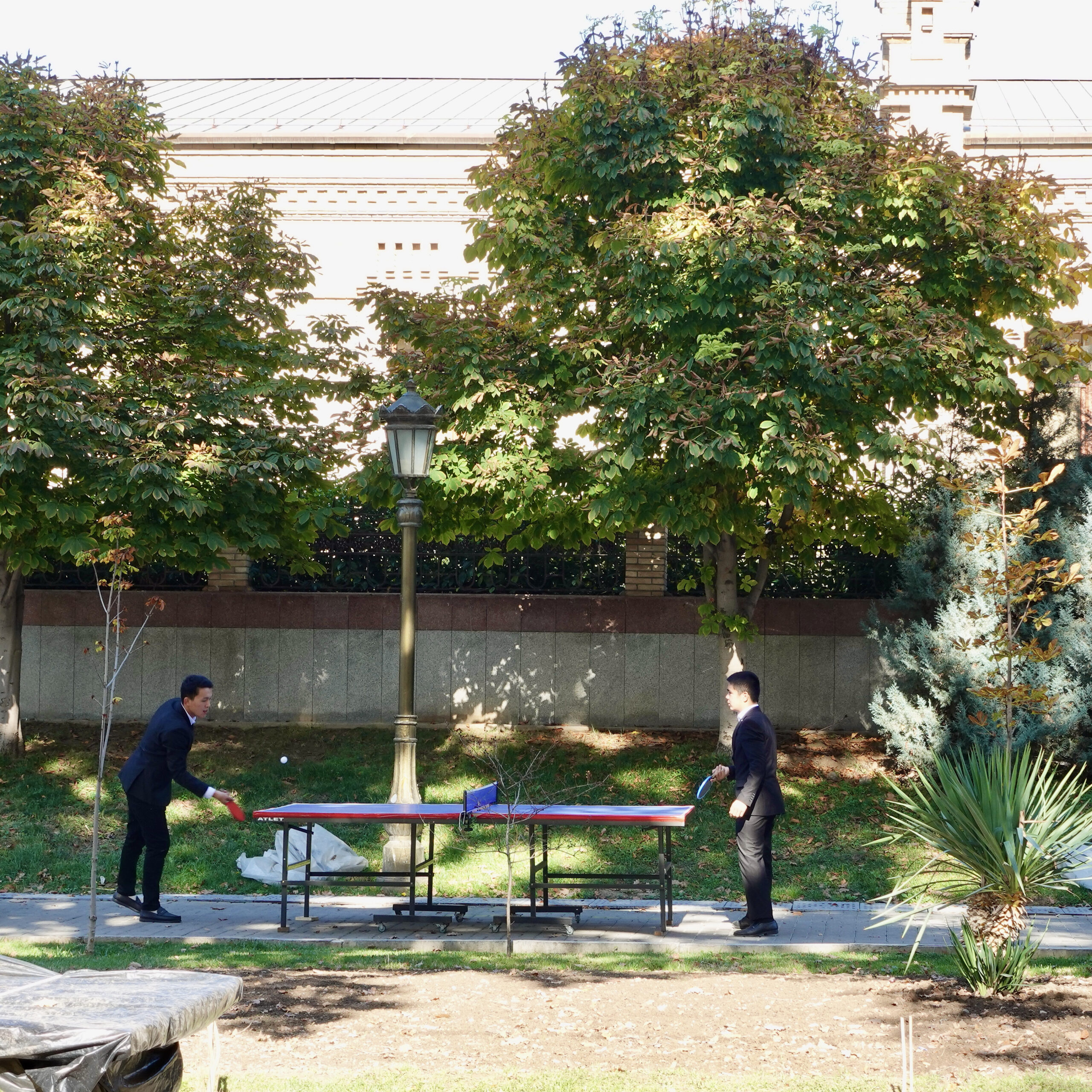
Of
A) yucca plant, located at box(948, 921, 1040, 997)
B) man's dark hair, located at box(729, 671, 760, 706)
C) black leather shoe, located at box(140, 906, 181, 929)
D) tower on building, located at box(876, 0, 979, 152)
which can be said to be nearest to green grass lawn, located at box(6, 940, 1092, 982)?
yucca plant, located at box(948, 921, 1040, 997)

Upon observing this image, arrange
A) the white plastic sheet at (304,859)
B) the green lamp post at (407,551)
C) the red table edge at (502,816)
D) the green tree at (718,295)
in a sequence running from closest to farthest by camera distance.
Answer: the red table edge at (502,816) < the green lamp post at (407,551) < the white plastic sheet at (304,859) < the green tree at (718,295)

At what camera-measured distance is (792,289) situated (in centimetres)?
1259

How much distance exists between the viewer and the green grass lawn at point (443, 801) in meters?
11.9

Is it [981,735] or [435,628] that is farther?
[435,628]

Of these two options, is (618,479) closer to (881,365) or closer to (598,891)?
(881,365)

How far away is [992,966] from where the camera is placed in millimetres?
6469

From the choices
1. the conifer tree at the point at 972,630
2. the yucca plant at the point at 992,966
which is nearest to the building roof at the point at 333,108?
the conifer tree at the point at 972,630

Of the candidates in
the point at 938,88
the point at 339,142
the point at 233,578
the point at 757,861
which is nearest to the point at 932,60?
the point at 938,88

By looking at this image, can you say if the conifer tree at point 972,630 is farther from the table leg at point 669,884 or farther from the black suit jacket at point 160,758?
the black suit jacket at point 160,758

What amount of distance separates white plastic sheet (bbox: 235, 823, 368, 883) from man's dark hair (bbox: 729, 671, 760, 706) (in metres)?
4.60

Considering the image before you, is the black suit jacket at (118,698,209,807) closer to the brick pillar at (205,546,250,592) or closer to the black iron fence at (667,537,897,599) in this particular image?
the brick pillar at (205,546,250,592)

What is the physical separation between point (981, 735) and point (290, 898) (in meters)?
7.46

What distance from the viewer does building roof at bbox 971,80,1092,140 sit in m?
24.9

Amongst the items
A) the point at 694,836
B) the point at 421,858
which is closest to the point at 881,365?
the point at 694,836
